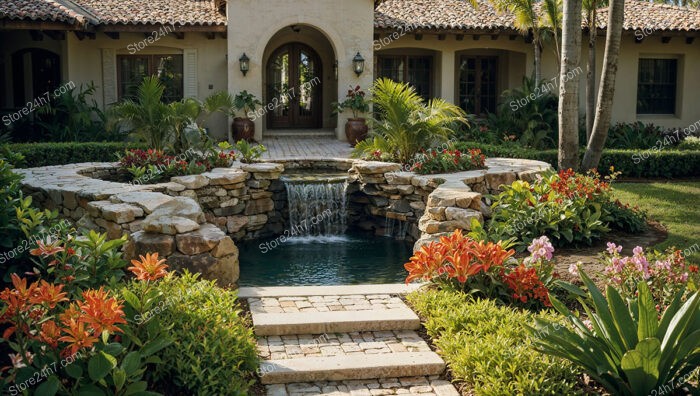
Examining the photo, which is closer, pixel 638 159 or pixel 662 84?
pixel 638 159

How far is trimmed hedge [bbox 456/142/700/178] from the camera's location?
1576 centimetres

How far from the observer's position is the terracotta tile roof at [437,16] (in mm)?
18922

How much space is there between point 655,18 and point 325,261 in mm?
14749

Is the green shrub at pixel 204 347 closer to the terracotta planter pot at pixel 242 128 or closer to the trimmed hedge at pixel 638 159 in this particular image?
the trimmed hedge at pixel 638 159

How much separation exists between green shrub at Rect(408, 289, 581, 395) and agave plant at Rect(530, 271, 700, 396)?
158 mm

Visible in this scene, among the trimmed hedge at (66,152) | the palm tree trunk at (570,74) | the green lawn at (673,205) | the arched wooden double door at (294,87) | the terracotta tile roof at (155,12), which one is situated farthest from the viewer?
the arched wooden double door at (294,87)

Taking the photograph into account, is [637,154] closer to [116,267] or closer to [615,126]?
[615,126]

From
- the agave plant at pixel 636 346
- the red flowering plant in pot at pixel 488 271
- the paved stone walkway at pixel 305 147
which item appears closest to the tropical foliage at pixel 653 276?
the red flowering plant in pot at pixel 488 271

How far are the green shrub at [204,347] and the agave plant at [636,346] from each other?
2.13 meters

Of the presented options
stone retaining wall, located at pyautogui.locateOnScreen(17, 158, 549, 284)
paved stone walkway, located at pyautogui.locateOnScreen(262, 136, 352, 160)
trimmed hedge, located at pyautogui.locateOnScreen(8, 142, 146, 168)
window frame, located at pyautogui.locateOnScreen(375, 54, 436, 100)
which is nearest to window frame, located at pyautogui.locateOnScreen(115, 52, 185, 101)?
paved stone walkway, located at pyautogui.locateOnScreen(262, 136, 352, 160)

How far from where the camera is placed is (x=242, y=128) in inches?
687

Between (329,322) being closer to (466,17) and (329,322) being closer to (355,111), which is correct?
(355,111)

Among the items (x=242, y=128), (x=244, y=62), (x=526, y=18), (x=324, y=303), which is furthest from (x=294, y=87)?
(x=324, y=303)

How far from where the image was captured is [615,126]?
67.3ft
